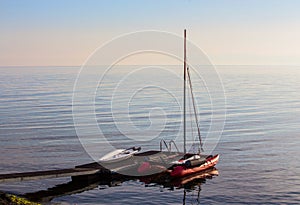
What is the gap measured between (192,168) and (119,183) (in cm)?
873

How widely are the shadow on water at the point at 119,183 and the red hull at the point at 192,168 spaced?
45cm

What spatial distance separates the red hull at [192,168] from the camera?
48.2 m

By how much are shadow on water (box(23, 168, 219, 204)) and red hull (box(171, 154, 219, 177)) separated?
17.8 inches

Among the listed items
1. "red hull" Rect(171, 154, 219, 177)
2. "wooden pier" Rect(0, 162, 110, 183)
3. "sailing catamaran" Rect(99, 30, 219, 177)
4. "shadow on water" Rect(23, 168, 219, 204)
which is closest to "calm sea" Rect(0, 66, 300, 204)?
"shadow on water" Rect(23, 168, 219, 204)

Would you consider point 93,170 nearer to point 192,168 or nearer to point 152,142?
point 192,168

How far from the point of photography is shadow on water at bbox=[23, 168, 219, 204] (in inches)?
1656

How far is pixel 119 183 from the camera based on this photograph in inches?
1826

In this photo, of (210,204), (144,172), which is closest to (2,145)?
(144,172)

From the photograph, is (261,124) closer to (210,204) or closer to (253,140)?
(253,140)

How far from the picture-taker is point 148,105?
387ft

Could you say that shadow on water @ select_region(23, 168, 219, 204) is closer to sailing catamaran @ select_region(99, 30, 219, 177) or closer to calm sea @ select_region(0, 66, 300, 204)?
calm sea @ select_region(0, 66, 300, 204)

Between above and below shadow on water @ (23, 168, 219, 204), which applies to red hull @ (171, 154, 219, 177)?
above

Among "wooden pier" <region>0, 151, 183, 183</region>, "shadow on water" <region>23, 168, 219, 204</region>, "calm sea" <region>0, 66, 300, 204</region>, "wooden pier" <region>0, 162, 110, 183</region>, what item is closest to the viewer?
"wooden pier" <region>0, 162, 110, 183</region>

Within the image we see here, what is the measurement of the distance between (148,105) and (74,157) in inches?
2460
